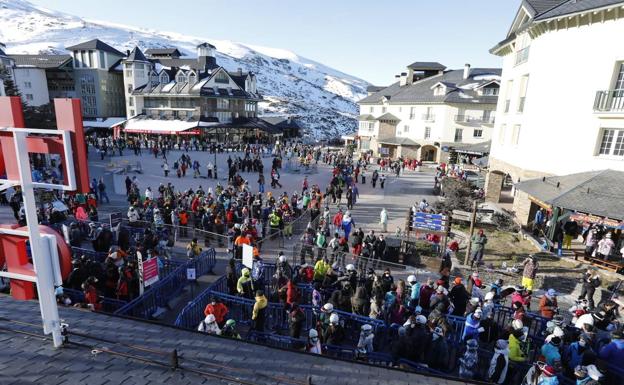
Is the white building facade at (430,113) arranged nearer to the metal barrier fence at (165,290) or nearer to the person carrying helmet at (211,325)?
the metal barrier fence at (165,290)

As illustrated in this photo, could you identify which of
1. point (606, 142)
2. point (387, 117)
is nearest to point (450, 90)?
point (387, 117)

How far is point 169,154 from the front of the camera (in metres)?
37.6

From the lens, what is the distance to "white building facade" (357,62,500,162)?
4397 centimetres

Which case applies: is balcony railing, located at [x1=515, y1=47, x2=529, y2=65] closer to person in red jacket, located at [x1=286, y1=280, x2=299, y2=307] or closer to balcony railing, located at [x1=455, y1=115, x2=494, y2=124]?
person in red jacket, located at [x1=286, y1=280, x2=299, y2=307]

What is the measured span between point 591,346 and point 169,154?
3778 cm

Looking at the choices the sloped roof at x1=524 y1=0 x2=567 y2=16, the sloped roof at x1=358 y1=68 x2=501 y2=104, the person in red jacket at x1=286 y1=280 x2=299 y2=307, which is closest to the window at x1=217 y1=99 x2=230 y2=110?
the sloped roof at x1=358 y1=68 x2=501 y2=104

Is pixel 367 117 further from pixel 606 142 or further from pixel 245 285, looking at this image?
pixel 245 285

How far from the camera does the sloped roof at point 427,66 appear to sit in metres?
55.9

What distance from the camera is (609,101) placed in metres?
15.4

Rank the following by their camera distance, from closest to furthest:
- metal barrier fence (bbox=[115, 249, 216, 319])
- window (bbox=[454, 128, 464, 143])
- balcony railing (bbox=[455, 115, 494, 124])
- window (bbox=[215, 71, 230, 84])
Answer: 1. metal barrier fence (bbox=[115, 249, 216, 319])
2. balcony railing (bbox=[455, 115, 494, 124])
3. window (bbox=[454, 128, 464, 143])
4. window (bbox=[215, 71, 230, 84])

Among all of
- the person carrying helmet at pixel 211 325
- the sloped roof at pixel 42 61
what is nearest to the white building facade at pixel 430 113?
the person carrying helmet at pixel 211 325

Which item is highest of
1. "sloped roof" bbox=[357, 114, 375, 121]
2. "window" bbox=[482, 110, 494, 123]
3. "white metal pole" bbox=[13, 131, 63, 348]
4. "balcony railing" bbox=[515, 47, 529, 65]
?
"balcony railing" bbox=[515, 47, 529, 65]

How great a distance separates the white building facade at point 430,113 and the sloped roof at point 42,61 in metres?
51.3

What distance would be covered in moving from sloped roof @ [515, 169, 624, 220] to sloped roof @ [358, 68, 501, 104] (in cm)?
3004
